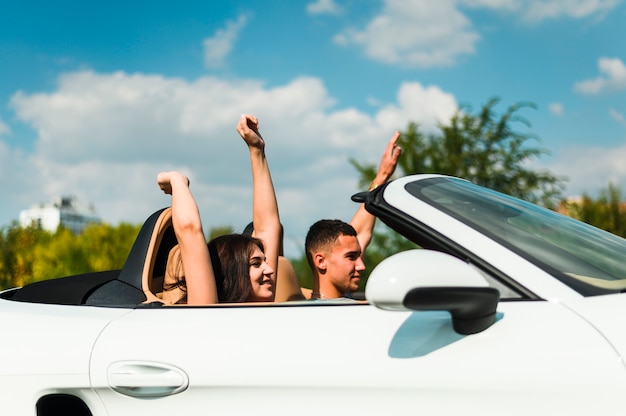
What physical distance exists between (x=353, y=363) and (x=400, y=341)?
0.42 ft

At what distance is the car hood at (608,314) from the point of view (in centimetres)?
167

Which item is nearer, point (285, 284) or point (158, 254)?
point (158, 254)

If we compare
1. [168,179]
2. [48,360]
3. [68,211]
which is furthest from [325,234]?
[68,211]

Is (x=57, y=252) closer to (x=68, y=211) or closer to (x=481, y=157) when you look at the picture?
(x=481, y=157)

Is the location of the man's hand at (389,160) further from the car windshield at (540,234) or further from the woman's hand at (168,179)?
the car windshield at (540,234)

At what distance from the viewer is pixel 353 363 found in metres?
1.79

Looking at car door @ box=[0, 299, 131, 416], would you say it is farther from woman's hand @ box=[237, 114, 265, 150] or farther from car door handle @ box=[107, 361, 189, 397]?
woman's hand @ box=[237, 114, 265, 150]

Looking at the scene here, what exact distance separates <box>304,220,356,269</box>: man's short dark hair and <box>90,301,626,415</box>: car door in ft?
6.17

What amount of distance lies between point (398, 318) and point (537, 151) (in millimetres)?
15931

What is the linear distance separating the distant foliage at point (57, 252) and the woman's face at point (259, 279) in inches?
483

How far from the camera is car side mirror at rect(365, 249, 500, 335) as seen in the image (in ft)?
5.36

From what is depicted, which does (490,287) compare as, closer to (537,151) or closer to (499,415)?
(499,415)

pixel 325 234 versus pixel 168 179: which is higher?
pixel 168 179

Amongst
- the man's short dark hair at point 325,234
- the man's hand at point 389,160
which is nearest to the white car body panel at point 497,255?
the man's short dark hair at point 325,234
